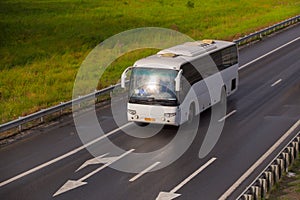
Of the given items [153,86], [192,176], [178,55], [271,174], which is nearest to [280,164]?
[271,174]

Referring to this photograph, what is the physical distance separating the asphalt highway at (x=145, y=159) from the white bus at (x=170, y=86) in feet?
2.49

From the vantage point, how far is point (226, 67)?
26156 mm

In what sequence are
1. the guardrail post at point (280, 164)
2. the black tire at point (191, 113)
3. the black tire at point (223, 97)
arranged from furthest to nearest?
the black tire at point (223, 97)
the black tire at point (191, 113)
the guardrail post at point (280, 164)

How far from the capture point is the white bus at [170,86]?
2106 centimetres

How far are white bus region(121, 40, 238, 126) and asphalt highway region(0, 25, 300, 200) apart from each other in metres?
0.76

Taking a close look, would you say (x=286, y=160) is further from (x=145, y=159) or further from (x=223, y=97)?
(x=223, y=97)

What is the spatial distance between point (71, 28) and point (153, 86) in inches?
1356

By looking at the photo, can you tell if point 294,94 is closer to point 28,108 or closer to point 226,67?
point 226,67

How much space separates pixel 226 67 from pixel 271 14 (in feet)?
123

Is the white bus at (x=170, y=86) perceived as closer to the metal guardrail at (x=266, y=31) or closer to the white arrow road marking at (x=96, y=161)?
the white arrow road marking at (x=96, y=161)

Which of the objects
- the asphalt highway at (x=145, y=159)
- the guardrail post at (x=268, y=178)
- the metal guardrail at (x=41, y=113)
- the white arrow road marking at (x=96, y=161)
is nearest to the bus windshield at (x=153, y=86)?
the asphalt highway at (x=145, y=159)

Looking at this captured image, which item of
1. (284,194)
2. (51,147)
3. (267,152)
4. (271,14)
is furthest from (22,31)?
(284,194)

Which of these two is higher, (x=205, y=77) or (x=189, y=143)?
(x=205, y=77)

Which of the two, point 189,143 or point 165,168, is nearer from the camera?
point 165,168
